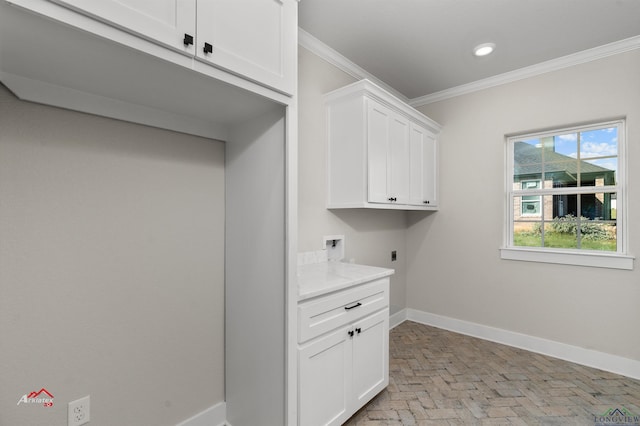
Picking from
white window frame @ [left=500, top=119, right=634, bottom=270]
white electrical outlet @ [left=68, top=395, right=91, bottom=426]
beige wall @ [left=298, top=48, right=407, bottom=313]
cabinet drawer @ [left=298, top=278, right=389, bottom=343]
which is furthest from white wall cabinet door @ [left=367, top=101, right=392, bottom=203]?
white electrical outlet @ [left=68, top=395, right=91, bottom=426]

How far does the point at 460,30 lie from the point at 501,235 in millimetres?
1972

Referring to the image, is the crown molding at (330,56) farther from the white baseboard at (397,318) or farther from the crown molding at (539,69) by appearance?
the white baseboard at (397,318)

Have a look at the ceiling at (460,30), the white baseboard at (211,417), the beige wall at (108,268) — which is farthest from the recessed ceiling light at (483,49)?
the white baseboard at (211,417)

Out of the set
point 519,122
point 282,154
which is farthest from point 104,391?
point 519,122

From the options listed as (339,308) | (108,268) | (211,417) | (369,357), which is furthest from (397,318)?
(108,268)

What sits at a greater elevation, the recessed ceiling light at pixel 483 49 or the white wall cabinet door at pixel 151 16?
the recessed ceiling light at pixel 483 49

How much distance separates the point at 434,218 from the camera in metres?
3.48

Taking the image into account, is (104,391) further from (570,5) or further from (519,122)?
(519,122)

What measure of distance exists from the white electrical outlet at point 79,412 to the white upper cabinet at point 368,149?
6.28 feet

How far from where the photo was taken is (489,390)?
2195 millimetres

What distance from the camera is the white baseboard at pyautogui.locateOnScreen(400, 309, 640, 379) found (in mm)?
2445

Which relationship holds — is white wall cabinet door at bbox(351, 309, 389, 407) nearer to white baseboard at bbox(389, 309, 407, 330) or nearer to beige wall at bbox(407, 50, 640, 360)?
white baseboard at bbox(389, 309, 407, 330)

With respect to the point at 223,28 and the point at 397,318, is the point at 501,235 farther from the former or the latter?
the point at 223,28

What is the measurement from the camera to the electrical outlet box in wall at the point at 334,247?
259cm
